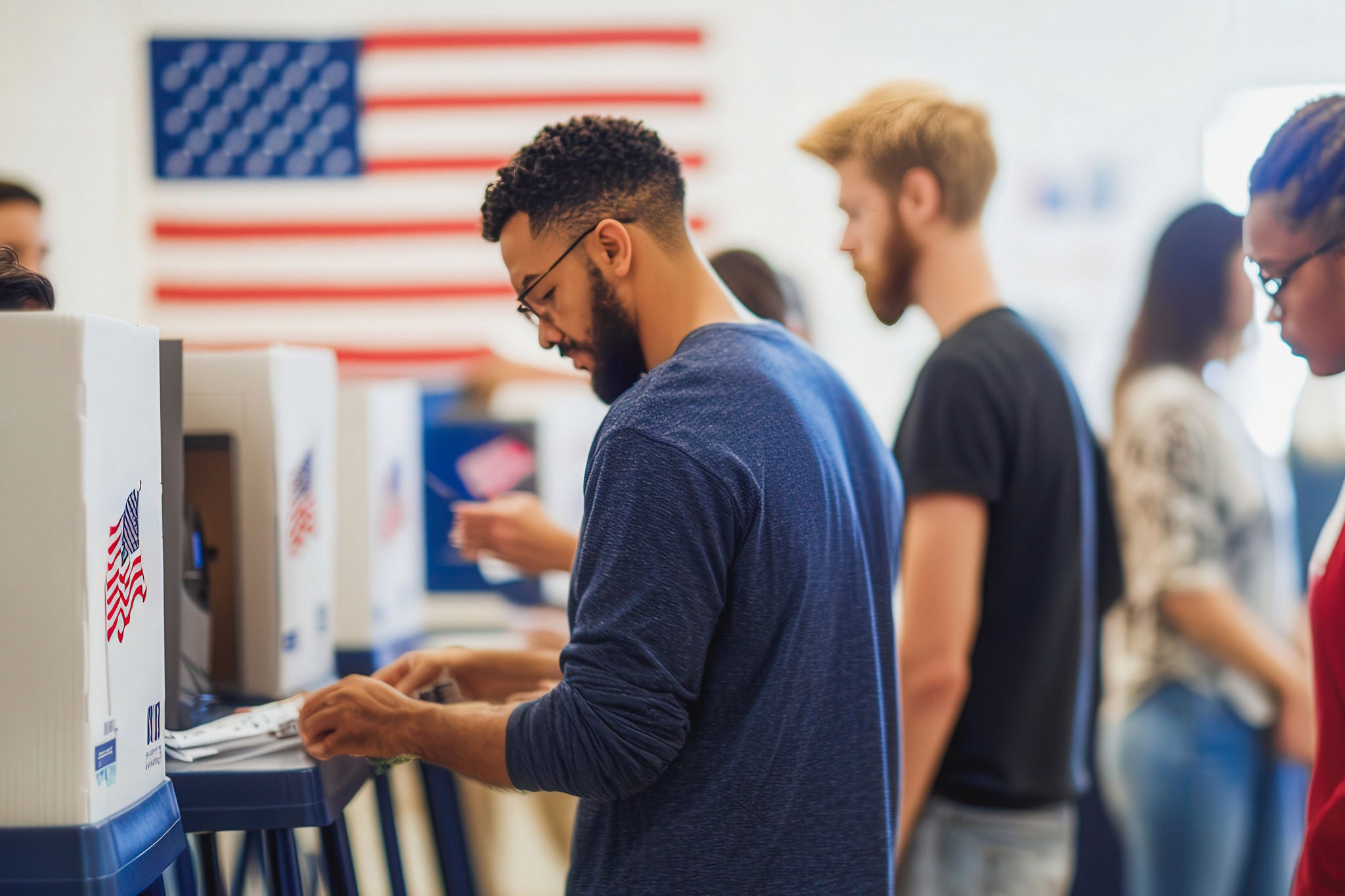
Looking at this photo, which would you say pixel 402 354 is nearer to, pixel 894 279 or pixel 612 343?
pixel 894 279

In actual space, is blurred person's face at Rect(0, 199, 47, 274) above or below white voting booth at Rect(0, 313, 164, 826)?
above

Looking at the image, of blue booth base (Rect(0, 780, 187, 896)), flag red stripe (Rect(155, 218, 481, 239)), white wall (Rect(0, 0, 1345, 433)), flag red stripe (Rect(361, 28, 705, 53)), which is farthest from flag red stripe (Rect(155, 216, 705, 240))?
blue booth base (Rect(0, 780, 187, 896))

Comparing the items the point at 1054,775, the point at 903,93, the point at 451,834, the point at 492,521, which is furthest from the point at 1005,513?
the point at 451,834

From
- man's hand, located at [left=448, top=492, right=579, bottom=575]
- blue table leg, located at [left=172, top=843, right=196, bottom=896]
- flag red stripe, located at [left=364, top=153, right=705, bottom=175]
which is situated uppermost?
flag red stripe, located at [left=364, top=153, right=705, bottom=175]

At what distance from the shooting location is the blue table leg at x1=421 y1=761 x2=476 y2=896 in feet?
5.95

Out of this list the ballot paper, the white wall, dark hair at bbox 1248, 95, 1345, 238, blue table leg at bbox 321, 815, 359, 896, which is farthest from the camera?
the white wall

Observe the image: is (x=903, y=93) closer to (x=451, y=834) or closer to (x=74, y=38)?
(x=451, y=834)

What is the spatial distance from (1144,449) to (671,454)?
1.59 m

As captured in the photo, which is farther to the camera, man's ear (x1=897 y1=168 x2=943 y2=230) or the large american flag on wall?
the large american flag on wall

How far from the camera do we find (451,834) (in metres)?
1.84

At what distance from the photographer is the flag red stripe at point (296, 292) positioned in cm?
395

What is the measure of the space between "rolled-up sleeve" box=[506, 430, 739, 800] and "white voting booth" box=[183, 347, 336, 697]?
0.80 metres

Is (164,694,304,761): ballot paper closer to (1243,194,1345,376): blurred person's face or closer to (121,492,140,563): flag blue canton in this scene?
(121,492,140,563): flag blue canton

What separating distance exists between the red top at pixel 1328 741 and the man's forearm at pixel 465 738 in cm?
81
